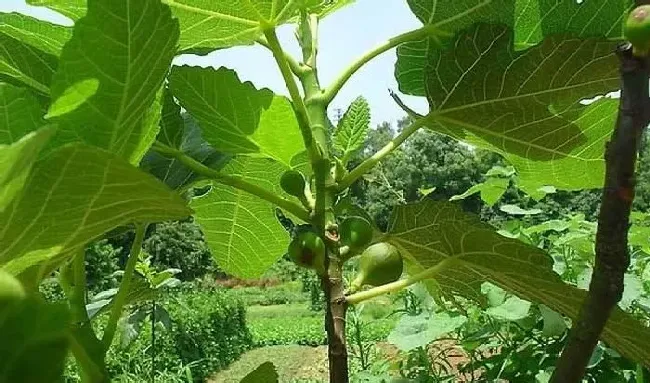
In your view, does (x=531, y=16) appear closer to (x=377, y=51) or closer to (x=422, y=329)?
(x=377, y=51)

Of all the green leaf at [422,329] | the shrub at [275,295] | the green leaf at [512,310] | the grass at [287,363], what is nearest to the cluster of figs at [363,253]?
the green leaf at [512,310]

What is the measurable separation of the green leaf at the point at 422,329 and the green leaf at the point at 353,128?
56.7 inches

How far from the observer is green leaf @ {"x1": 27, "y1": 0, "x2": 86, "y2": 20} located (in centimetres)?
55

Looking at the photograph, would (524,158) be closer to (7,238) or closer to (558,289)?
(558,289)

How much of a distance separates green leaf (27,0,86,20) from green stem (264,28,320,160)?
0.12m

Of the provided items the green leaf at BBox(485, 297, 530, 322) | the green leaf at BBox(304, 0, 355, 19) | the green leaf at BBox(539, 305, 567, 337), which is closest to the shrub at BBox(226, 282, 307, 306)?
the green leaf at BBox(485, 297, 530, 322)

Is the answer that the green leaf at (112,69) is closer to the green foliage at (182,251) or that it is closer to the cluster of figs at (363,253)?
the cluster of figs at (363,253)

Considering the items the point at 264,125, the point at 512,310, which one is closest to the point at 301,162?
the point at 264,125

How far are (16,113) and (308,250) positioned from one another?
0.58 ft

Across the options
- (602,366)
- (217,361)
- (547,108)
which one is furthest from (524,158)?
(217,361)

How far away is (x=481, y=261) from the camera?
60 centimetres

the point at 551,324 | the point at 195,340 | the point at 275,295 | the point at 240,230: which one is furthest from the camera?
the point at 275,295

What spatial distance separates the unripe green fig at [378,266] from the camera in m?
0.54

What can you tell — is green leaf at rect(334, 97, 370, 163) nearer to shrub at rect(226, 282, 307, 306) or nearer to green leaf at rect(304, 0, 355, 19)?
green leaf at rect(304, 0, 355, 19)
